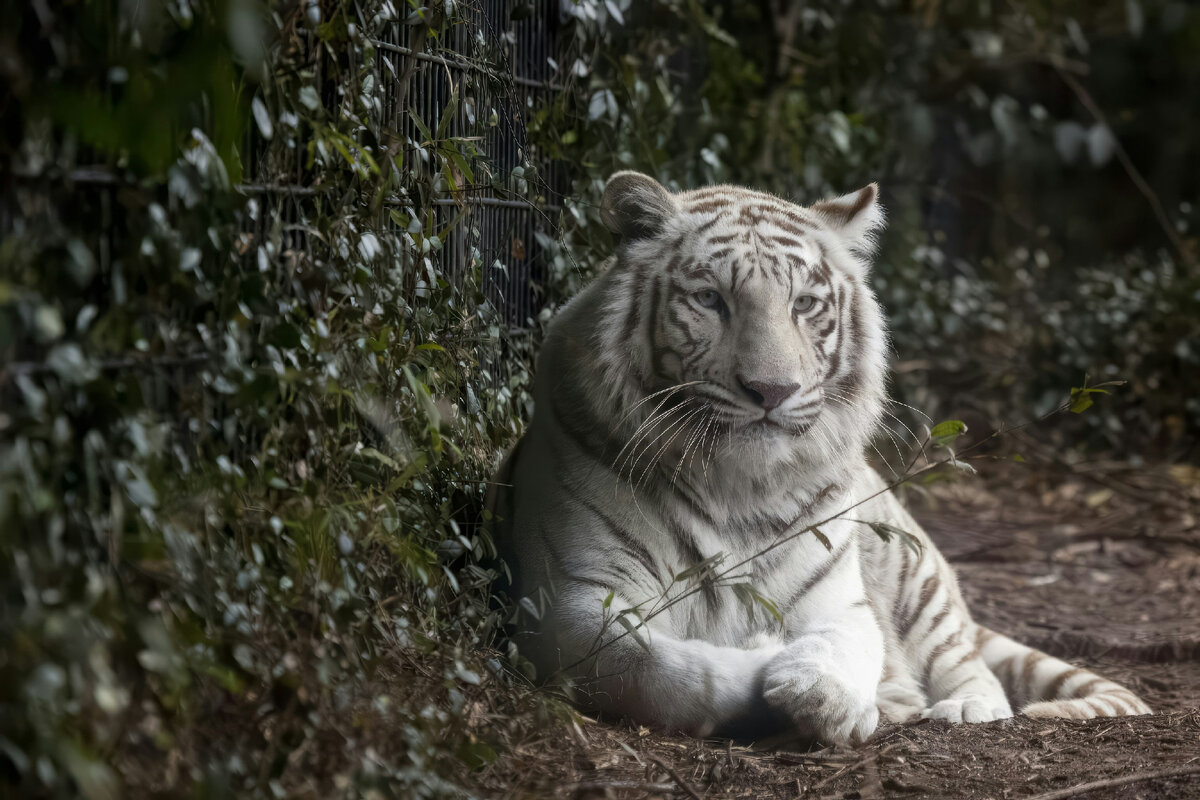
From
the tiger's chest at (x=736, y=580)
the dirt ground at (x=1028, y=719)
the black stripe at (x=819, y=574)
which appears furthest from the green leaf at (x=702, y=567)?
the dirt ground at (x=1028, y=719)

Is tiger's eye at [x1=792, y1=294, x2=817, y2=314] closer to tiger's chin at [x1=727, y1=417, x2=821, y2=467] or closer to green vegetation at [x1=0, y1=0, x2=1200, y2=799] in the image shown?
tiger's chin at [x1=727, y1=417, x2=821, y2=467]

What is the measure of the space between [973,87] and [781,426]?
5.42m

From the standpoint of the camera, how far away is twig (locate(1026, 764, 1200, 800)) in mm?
2209

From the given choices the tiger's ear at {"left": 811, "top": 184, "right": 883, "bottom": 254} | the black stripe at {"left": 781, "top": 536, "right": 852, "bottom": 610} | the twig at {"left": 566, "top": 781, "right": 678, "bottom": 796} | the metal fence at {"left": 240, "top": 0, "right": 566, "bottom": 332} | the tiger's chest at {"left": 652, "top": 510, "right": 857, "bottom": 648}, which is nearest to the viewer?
the twig at {"left": 566, "top": 781, "right": 678, "bottom": 796}

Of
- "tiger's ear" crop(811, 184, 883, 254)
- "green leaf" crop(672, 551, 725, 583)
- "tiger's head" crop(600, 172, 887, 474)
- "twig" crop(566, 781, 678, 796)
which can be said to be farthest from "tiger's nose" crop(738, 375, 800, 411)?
"twig" crop(566, 781, 678, 796)

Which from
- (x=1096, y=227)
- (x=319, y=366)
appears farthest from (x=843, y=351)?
(x=1096, y=227)

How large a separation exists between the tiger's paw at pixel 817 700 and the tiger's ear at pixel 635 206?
112cm

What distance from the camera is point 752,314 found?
2.61 metres

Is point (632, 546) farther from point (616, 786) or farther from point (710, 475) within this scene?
point (616, 786)

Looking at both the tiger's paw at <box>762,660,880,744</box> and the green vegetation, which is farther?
the tiger's paw at <box>762,660,880,744</box>

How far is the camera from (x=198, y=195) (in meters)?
1.72

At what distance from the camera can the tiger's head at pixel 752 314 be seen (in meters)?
2.58

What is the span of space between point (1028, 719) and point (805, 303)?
1182 millimetres

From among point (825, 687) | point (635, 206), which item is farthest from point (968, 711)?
point (635, 206)
